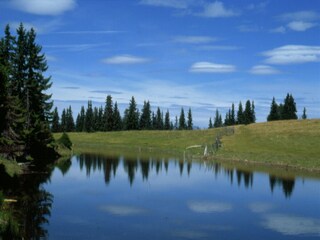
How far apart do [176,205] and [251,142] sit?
61.1 m

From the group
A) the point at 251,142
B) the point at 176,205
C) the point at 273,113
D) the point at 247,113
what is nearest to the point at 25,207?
the point at 176,205

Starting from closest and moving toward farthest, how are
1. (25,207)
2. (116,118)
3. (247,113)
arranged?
(25,207) → (116,118) → (247,113)

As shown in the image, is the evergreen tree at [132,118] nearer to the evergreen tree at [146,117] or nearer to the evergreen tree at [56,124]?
the evergreen tree at [146,117]

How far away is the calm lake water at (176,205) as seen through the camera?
79.7 ft

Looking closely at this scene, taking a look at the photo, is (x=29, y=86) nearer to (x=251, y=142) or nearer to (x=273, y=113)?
(x=251, y=142)

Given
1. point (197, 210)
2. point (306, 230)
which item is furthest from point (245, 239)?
point (197, 210)

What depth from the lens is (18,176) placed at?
43.1 meters

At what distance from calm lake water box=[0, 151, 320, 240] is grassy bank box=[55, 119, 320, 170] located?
56.0ft

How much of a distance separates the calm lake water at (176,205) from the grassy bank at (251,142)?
56.0ft

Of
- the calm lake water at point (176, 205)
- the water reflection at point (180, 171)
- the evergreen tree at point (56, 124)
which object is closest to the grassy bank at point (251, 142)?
the water reflection at point (180, 171)

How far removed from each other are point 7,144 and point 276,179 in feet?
98.4

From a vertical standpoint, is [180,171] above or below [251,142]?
below

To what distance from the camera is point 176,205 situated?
3291cm

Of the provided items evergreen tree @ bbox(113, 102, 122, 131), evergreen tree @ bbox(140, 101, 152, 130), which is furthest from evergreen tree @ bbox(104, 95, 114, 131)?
evergreen tree @ bbox(140, 101, 152, 130)
